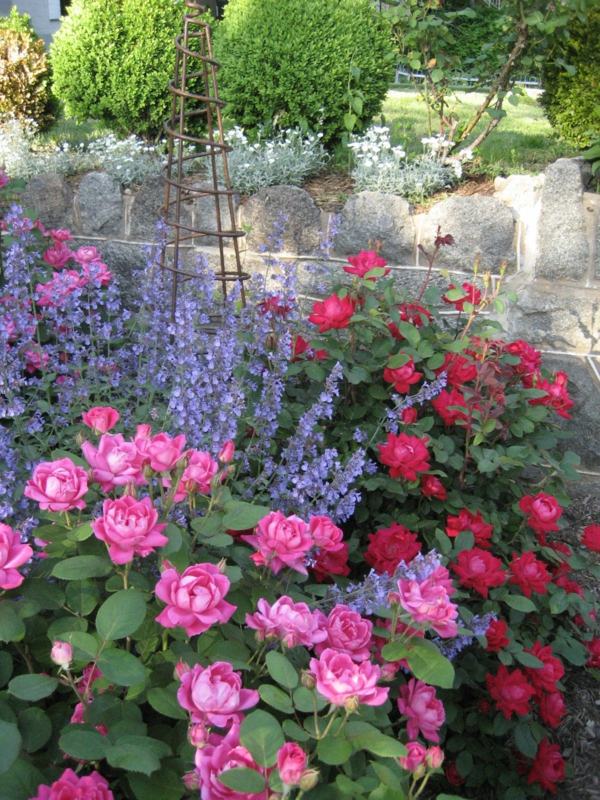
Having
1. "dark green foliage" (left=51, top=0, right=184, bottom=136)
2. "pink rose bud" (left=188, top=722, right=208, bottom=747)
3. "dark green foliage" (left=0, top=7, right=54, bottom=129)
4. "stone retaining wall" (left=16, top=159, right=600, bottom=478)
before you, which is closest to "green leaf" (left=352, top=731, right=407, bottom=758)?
"pink rose bud" (left=188, top=722, right=208, bottom=747)

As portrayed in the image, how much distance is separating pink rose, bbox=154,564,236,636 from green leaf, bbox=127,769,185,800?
0.63ft

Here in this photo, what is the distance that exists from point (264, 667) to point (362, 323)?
1250 mm

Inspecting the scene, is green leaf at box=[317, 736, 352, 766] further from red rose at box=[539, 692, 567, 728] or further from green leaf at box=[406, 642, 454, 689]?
red rose at box=[539, 692, 567, 728]

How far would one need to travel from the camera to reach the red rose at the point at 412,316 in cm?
219

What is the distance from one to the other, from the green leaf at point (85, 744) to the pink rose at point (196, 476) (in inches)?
13.3

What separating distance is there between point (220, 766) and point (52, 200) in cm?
306

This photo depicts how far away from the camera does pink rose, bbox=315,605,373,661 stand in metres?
1.06

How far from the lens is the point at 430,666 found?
1.00 m

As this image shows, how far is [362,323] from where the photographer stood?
2.14m

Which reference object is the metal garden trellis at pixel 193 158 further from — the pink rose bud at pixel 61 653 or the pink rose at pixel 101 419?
the pink rose bud at pixel 61 653

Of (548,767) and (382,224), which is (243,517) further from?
(382,224)

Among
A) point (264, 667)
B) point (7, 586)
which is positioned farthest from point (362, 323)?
point (7, 586)

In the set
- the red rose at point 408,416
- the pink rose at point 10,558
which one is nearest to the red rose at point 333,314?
the red rose at point 408,416

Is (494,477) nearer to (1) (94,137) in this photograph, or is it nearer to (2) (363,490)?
(2) (363,490)
